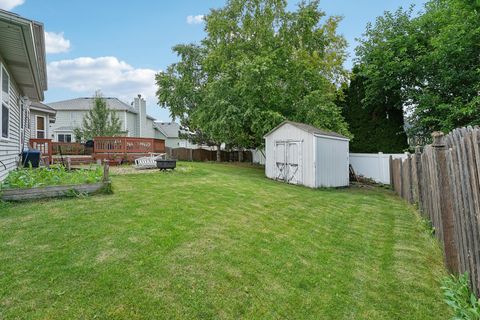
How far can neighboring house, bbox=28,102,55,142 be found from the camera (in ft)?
52.4

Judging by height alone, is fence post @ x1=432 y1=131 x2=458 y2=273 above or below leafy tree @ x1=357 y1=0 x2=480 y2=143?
below

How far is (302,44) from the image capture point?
66.6 ft

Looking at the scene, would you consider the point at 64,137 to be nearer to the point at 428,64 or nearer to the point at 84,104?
the point at 84,104

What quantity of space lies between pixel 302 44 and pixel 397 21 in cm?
566

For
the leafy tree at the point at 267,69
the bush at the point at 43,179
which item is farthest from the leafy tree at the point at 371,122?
the bush at the point at 43,179

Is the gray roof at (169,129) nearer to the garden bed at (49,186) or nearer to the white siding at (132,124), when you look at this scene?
the white siding at (132,124)

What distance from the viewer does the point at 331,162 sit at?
1299 centimetres

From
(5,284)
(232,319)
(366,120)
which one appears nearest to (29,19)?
(5,284)

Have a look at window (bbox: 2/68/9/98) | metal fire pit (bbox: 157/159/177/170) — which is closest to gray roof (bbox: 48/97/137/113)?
metal fire pit (bbox: 157/159/177/170)

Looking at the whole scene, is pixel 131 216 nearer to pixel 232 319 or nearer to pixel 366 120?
pixel 232 319

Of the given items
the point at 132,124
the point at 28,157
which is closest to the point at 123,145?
the point at 28,157

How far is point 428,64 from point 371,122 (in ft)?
14.0

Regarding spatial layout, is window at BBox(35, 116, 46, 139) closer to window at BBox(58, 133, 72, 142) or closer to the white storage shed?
the white storage shed

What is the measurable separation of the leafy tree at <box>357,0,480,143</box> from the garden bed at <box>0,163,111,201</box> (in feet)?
48.4
